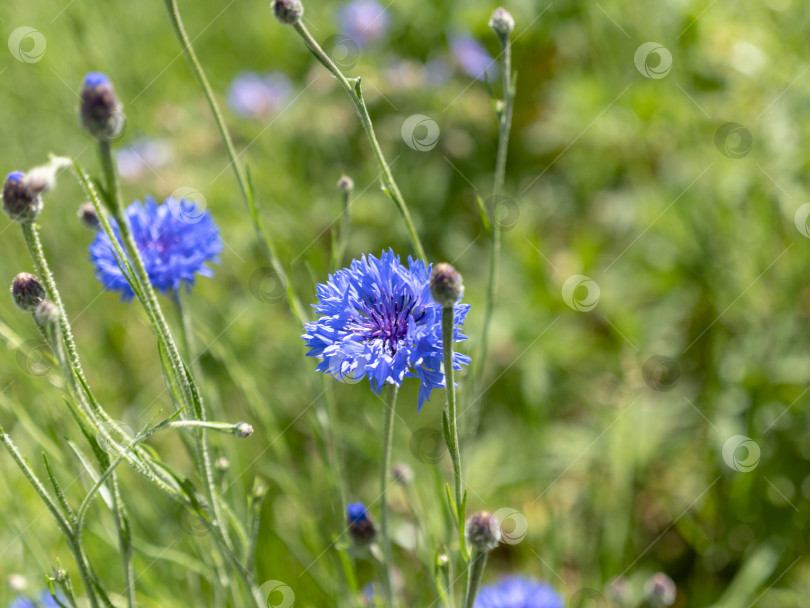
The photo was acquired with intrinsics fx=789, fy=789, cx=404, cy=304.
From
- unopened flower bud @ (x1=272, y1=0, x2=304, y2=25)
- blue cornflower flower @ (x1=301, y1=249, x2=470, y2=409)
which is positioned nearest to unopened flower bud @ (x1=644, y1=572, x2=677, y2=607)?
blue cornflower flower @ (x1=301, y1=249, x2=470, y2=409)

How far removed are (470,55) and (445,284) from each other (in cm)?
183

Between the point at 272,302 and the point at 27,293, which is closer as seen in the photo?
the point at 27,293

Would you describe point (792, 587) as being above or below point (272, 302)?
below

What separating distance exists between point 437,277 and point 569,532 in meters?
1.12

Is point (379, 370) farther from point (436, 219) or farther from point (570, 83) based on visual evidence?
point (570, 83)

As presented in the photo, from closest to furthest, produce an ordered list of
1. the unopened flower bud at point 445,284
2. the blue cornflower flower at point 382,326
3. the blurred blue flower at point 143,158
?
the unopened flower bud at point 445,284 → the blue cornflower flower at point 382,326 → the blurred blue flower at point 143,158

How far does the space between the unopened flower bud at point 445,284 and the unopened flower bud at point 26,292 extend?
410mm

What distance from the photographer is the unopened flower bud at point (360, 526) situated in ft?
3.15

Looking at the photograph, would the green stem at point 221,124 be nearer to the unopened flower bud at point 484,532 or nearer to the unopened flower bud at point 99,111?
the unopened flower bud at point 99,111

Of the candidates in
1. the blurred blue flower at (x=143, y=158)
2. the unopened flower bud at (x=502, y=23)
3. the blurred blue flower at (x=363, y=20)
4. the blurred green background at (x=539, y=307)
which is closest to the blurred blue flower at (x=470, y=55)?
the blurred green background at (x=539, y=307)

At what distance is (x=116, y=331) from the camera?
2020 millimetres

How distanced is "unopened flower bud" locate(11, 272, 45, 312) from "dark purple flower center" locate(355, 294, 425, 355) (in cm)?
32

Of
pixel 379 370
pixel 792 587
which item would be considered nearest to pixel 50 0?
pixel 379 370

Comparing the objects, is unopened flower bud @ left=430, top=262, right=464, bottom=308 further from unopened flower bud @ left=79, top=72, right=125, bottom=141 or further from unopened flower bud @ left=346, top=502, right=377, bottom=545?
unopened flower bud @ left=346, top=502, right=377, bottom=545
